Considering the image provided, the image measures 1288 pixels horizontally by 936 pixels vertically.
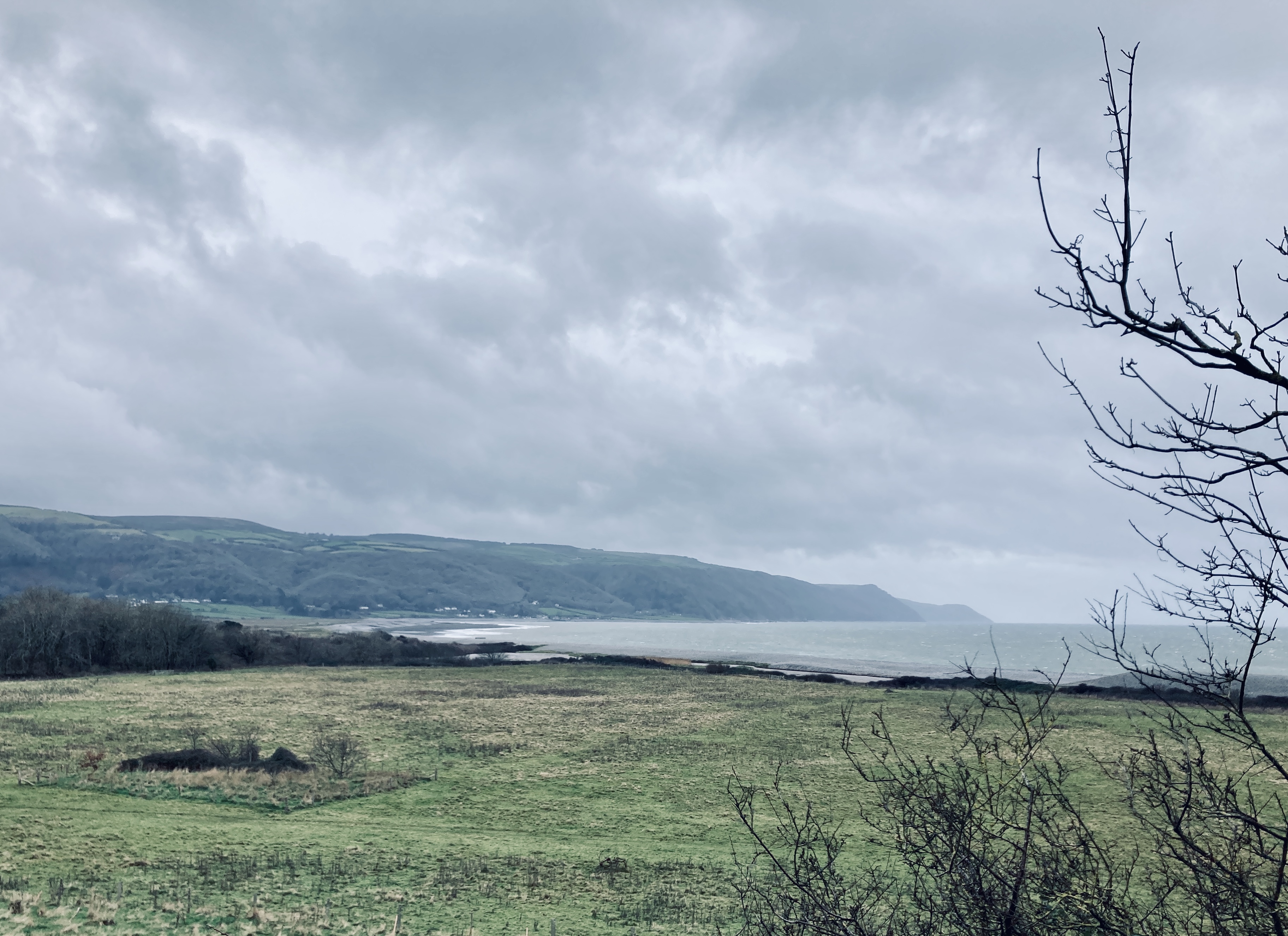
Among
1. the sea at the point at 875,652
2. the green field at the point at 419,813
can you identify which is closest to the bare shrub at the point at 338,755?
the green field at the point at 419,813

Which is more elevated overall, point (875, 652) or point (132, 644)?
point (875, 652)

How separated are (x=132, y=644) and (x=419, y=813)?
226 ft

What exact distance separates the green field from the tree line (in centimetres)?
2827

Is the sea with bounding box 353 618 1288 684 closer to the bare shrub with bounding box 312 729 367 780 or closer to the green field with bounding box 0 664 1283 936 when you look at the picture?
the green field with bounding box 0 664 1283 936

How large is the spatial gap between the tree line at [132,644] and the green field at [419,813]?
2827cm

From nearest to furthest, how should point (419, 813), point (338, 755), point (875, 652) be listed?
point (419, 813) < point (338, 755) < point (875, 652)

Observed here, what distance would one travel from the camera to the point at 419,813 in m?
23.9

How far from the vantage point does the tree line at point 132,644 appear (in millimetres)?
71688

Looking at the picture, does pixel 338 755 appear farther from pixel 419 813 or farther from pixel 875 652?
pixel 875 652

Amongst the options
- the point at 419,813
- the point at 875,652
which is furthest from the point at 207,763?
the point at 875,652

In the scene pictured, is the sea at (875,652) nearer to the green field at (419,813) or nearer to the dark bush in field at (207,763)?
the green field at (419,813)

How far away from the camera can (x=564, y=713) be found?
1817 inches

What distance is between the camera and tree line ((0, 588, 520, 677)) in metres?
71.7

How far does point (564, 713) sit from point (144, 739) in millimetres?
20757
